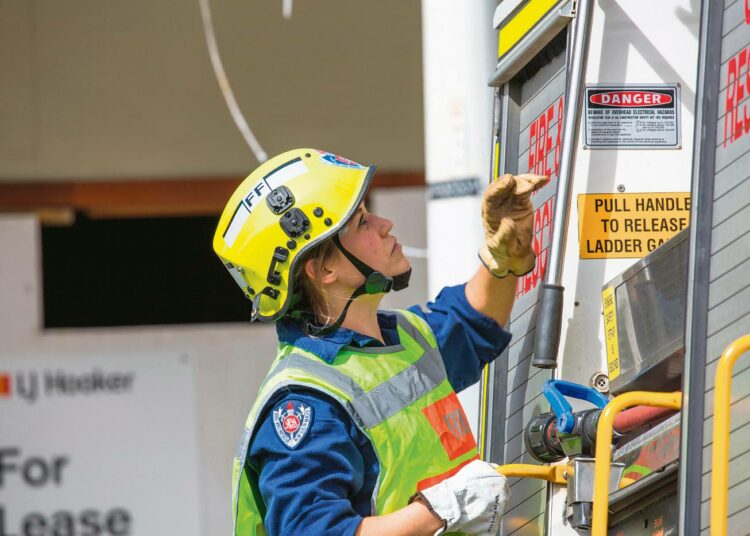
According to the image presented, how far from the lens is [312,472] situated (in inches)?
107

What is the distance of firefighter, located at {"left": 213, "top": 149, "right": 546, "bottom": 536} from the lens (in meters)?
2.70

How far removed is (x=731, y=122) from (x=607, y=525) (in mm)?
797

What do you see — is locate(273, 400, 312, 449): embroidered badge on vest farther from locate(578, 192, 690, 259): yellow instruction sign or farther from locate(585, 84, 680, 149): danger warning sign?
locate(585, 84, 680, 149): danger warning sign

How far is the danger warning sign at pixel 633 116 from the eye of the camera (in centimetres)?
310

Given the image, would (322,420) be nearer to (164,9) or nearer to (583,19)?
(583,19)

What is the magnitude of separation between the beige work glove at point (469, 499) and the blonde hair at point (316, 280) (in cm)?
53

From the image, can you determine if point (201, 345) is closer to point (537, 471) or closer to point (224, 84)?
point (224, 84)

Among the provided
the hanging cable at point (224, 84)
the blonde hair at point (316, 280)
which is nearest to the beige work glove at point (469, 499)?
the blonde hair at point (316, 280)

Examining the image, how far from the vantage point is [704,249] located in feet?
8.00

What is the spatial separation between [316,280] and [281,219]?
0.15 metres

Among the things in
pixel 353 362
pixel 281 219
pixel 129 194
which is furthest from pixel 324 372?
pixel 129 194

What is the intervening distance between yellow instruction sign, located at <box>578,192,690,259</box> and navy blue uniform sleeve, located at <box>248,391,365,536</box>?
69 cm

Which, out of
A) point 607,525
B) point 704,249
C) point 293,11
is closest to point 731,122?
point 704,249

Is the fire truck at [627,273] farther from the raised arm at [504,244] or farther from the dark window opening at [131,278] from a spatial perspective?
the dark window opening at [131,278]
